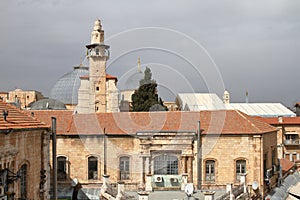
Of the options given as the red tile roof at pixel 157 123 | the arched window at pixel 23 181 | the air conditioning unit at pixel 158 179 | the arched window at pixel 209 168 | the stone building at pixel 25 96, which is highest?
the stone building at pixel 25 96

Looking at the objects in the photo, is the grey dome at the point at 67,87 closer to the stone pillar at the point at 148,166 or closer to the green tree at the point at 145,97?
the green tree at the point at 145,97

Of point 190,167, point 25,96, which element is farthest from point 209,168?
point 25,96

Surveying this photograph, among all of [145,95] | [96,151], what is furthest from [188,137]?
[145,95]

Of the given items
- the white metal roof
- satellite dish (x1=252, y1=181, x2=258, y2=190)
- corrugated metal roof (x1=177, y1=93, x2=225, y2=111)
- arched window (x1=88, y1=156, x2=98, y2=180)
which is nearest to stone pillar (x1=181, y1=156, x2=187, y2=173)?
satellite dish (x1=252, y1=181, x2=258, y2=190)

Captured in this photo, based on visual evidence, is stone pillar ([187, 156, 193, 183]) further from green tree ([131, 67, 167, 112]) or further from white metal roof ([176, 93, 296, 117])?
white metal roof ([176, 93, 296, 117])

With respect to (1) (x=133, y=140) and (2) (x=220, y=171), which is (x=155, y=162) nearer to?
(1) (x=133, y=140)

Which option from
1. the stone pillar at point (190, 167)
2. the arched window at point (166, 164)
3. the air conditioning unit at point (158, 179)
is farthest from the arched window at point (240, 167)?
the air conditioning unit at point (158, 179)

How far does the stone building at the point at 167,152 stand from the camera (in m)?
28.5

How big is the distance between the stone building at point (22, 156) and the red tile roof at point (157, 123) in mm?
10638

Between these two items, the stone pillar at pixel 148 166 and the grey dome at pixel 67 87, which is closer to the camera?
the stone pillar at pixel 148 166

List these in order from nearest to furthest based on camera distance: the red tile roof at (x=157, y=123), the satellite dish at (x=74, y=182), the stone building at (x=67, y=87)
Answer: the satellite dish at (x=74, y=182) < the red tile roof at (x=157, y=123) < the stone building at (x=67, y=87)

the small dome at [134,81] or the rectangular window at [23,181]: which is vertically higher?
the small dome at [134,81]

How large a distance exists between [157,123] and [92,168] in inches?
208

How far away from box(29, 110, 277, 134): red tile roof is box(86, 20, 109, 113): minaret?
927 inches
